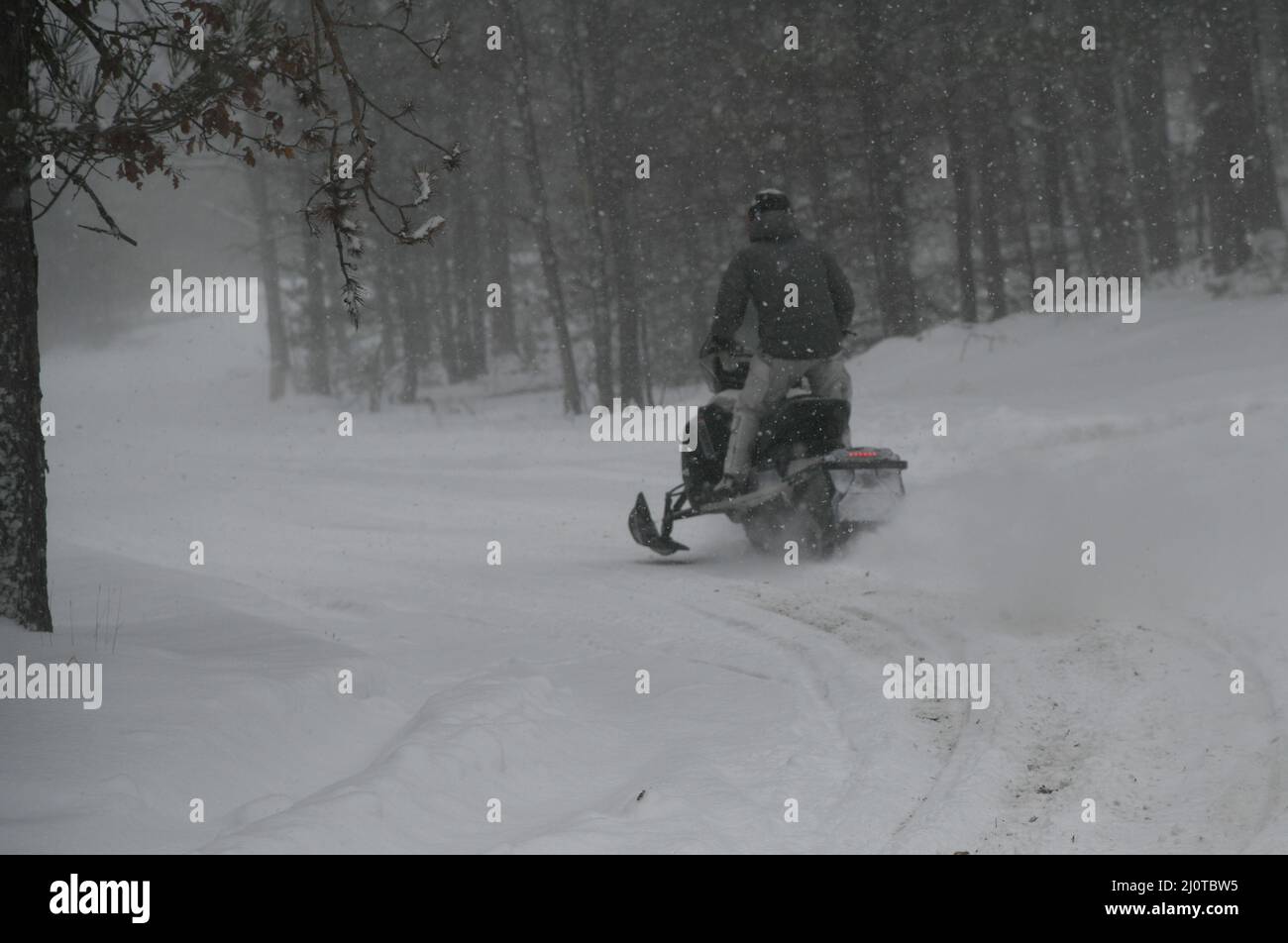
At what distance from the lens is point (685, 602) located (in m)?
8.48

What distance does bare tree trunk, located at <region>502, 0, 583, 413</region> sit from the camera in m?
23.2

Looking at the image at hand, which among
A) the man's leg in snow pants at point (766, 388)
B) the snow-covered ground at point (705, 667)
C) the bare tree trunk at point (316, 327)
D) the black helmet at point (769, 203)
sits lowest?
the snow-covered ground at point (705, 667)

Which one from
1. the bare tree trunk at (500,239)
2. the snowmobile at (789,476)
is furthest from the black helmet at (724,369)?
the bare tree trunk at (500,239)

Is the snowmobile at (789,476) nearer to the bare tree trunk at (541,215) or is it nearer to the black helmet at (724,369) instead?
the black helmet at (724,369)

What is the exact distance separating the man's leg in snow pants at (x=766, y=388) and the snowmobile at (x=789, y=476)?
0.09 m

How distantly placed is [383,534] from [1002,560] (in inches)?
265

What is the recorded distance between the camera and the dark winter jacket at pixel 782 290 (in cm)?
949

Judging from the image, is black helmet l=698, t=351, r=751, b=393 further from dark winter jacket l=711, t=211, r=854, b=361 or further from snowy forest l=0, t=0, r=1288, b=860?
dark winter jacket l=711, t=211, r=854, b=361

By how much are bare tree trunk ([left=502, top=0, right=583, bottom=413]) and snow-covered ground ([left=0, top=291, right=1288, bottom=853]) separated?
998cm

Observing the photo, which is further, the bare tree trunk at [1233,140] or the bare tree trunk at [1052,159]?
the bare tree trunk at [1052,159]

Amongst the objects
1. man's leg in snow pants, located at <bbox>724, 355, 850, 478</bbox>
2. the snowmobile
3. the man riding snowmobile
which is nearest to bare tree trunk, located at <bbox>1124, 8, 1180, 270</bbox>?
the man riding snowmobile

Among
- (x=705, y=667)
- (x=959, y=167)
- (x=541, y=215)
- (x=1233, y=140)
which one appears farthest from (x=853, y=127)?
(x=705, y=667)
